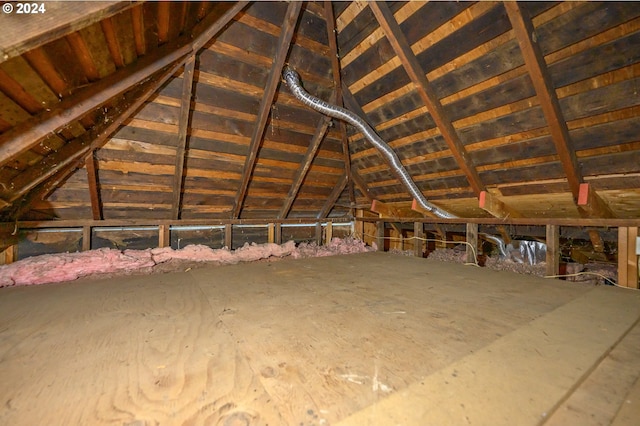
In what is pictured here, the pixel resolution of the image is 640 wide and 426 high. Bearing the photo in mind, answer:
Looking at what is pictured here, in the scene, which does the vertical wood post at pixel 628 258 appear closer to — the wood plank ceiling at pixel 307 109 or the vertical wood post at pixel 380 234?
the wood plank ceiling at pixel 307 109

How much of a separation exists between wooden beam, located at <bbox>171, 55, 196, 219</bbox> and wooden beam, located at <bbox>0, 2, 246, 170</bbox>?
12 cm

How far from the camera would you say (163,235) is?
132 inches

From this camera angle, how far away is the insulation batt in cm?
244

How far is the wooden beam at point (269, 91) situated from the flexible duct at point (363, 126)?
0.58 ft

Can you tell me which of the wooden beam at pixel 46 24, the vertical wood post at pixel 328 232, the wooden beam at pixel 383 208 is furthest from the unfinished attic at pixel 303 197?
the vertical wood post at pixel 328 232

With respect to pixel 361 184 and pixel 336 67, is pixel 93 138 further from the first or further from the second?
pixel 361 184

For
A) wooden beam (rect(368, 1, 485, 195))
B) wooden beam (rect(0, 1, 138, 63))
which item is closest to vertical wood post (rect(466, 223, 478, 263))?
wooden beam (rect(368, 1, 485, 195))

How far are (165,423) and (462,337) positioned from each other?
121 cm

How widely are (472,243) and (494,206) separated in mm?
556

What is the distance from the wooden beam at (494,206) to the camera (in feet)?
9.12

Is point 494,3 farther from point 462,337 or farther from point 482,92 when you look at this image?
point 462,337

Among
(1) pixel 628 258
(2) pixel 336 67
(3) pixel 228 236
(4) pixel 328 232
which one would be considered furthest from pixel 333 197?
(1) pixel 628 258

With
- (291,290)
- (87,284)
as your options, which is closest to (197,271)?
(87,284)

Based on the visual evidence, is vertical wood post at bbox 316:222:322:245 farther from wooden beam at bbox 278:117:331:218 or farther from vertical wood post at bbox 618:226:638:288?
vertical wood post at bbox 618:226:638:288
